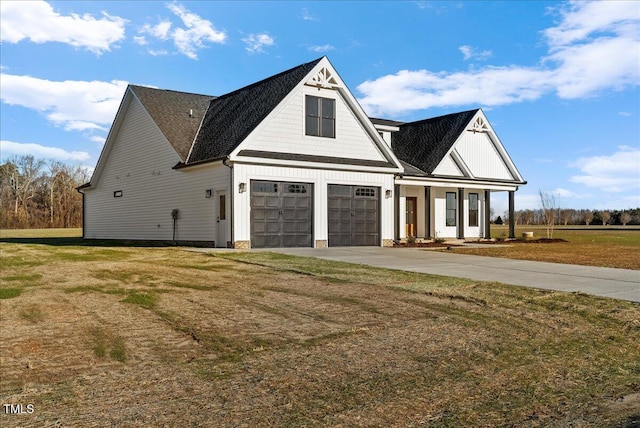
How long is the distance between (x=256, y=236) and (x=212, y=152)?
3839 mm

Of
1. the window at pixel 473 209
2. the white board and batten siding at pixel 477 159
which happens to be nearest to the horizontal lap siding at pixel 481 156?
the white board and batten siding at pixel 477 159

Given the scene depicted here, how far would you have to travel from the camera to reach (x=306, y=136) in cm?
2120

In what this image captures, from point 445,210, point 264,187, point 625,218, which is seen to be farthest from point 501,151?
point 625,218

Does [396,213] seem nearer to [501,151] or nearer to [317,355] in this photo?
[501,151]

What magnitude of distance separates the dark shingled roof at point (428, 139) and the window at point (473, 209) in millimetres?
3528

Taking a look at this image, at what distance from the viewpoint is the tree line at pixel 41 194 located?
69.3m

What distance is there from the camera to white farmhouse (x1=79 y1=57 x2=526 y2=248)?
2020 centimetres

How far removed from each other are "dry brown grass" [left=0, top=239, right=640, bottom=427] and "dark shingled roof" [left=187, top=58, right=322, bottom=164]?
10.3 metres

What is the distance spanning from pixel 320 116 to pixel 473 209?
A: 12432 millimetres

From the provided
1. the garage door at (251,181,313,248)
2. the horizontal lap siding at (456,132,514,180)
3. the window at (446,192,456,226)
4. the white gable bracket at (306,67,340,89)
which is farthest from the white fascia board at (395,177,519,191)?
the garage door at (251,181,313,248)

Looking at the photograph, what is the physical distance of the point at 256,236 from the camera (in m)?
19.8

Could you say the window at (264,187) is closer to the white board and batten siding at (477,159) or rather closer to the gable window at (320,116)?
the gable window at (320,116)

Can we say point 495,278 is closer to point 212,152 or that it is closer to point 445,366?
point 445,366

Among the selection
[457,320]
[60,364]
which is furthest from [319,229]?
[60,364]
